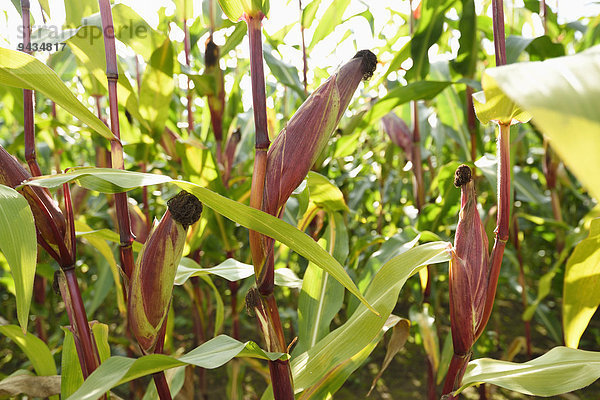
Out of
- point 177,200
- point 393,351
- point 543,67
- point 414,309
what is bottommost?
point 414,309

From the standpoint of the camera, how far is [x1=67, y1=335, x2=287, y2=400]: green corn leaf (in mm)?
360

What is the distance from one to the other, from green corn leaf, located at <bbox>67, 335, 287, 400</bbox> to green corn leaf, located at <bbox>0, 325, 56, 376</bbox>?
12.1 inches

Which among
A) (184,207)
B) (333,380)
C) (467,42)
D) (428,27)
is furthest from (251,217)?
(467,42)

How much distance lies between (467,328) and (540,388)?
10 cm

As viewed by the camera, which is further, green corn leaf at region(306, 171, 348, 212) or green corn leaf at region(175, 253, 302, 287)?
green corn leaf at region(306, 171, 348, 212)

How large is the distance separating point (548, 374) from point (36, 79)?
620mm

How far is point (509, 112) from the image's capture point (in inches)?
17.9

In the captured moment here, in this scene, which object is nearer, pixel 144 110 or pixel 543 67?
pixel 543 67

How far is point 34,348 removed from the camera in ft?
2.11

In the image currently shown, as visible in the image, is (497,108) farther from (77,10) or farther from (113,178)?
(77,10)

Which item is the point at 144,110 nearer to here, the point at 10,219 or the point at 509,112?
the point at 10,219

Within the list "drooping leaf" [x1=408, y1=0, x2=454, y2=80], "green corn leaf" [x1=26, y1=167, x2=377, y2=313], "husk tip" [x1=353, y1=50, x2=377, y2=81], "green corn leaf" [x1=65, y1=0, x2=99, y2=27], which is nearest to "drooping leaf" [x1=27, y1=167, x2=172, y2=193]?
"green corn leaf" [x1=26, y1=167, x2=377, y2=313]

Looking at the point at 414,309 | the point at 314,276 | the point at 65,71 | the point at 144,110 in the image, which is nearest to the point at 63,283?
the point at 314,276

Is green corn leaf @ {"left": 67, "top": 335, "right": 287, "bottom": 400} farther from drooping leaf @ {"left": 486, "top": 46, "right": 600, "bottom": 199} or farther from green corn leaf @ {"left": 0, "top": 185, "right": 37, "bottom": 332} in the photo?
drooping leaf @ {"left": 486, "top": 46, "right": 600, "bottom": 199}
